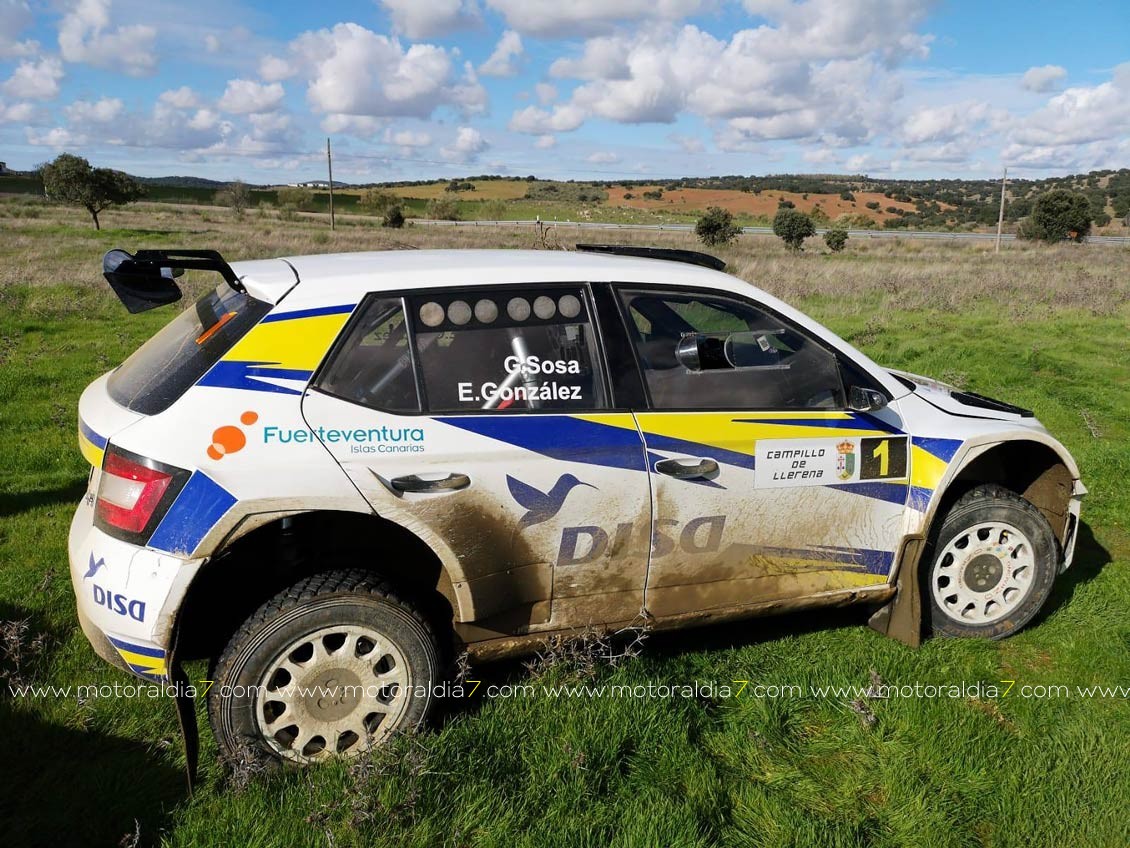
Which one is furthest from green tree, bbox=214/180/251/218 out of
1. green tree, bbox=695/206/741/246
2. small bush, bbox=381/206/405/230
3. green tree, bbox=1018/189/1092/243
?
green tree, bbox=1018/189/1092/243

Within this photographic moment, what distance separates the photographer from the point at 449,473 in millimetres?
2791

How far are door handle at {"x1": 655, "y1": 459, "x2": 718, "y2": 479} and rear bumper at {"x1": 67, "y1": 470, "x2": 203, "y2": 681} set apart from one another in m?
1.69

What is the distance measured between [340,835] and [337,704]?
478mm

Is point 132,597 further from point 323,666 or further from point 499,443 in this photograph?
point 499,443

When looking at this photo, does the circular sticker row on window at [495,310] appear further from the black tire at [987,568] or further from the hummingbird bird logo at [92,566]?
the black tire at [987,568]

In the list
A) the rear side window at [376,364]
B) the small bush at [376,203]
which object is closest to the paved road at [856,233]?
the small bush at [376,203]

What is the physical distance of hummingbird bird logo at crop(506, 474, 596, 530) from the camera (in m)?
2.88

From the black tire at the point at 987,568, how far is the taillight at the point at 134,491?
331 centimetres

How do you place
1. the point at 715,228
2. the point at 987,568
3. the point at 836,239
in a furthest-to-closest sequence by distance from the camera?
the point at 836,239 → the point at 715,228 → the point at 987,568

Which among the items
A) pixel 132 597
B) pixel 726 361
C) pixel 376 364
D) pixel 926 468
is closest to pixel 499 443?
pixel 376 364

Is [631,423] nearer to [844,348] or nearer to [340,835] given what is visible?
[844,348]

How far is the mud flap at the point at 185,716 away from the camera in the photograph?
2.61 metres

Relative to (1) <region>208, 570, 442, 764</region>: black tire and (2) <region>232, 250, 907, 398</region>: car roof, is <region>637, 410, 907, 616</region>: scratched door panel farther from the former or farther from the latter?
(1) <region>208, 570, 442, 764</region>: black tire

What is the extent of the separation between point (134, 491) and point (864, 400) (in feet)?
9.28
